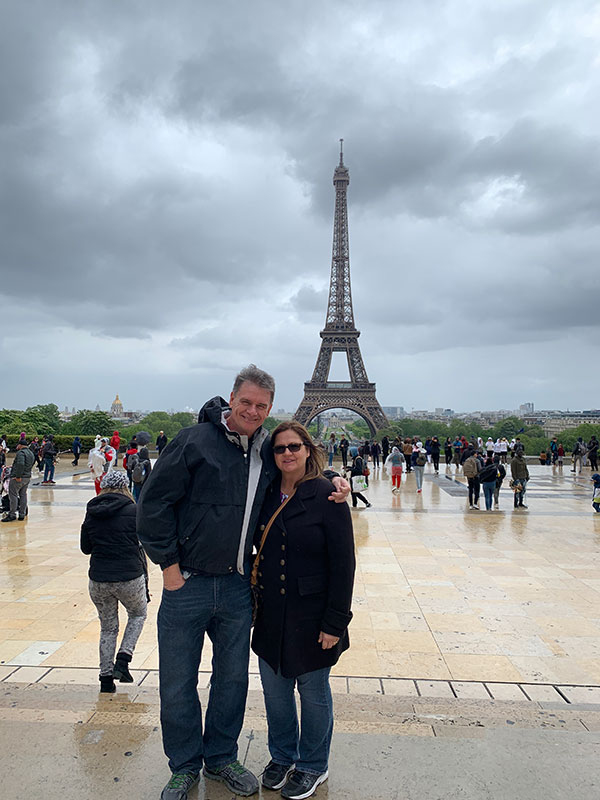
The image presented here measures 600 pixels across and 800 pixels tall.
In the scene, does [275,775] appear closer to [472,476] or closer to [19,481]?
[19,481]

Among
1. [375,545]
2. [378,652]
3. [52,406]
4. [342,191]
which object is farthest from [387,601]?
[52,406]

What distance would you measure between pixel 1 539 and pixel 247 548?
7634mm

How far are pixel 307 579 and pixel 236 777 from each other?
995 millimetres

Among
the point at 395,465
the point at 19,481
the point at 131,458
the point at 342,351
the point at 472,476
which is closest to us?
the point at 19,481

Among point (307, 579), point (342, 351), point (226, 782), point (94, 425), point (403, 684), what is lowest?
point (403, 684)

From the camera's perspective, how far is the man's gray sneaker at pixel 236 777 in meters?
2.55

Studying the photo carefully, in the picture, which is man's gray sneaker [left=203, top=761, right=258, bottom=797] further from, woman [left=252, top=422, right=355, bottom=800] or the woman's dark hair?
the woman's dark hair

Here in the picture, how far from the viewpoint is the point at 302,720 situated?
2.65 m

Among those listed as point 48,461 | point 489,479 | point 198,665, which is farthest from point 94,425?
point 198,665

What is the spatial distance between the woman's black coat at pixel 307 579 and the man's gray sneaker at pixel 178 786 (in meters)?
0.62

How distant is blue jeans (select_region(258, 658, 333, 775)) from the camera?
2604 mm

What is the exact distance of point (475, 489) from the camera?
1242 centimetres

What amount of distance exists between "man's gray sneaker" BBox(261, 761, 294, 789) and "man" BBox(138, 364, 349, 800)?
6 cm

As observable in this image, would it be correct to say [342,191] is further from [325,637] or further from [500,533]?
[325,637]
